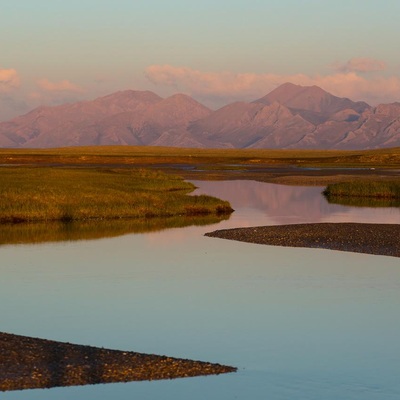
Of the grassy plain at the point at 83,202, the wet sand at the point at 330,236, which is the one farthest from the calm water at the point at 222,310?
the grassy plain at the point at 83,202

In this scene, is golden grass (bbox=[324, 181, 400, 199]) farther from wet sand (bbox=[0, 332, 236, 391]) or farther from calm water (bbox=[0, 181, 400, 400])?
wet sand (bbox=[0, 332, 236, 391])

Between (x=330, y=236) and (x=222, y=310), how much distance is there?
21.1m

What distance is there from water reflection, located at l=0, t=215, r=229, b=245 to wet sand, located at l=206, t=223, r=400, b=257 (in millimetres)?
5485

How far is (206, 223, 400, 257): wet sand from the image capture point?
43.6m

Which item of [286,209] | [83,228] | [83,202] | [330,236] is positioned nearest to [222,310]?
[330,236]

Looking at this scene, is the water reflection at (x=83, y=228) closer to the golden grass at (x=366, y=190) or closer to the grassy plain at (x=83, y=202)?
the grassy plain at (x=83, y=202)

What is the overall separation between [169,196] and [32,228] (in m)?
16.8

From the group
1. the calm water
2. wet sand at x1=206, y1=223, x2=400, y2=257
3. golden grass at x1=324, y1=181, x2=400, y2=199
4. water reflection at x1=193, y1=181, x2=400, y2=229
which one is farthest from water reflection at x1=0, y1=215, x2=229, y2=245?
golden grass at x1=324, y1=181, x2=400, y2=199

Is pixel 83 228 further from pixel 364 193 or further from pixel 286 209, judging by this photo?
pixel 364 193

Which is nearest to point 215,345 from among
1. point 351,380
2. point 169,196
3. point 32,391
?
point 351,380

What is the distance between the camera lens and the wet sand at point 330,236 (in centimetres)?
4362

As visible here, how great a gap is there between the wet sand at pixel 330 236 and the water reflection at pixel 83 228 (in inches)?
216

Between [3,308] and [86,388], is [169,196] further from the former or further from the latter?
[86,388]

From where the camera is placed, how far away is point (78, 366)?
20.1 metres
